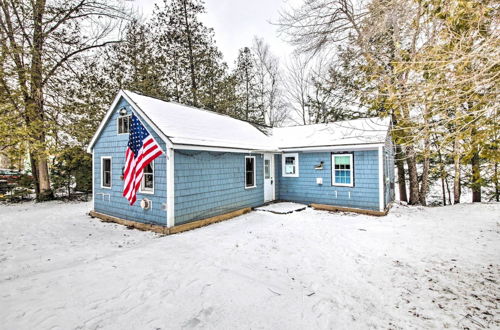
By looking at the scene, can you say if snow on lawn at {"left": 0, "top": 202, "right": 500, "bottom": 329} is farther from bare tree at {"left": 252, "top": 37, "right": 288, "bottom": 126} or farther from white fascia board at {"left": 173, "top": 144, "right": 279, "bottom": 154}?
bare tree at {"left": 252, "top": 37, "right": 288, "bottom": 126}

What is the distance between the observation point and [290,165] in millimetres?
11453

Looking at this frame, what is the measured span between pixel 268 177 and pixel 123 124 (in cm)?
648

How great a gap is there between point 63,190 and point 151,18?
13094 mm

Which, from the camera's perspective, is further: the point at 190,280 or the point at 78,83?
the point at 78,83

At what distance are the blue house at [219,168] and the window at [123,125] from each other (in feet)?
0.12

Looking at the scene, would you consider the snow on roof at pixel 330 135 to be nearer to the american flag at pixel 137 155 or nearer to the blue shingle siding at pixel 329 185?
the blue shingle siding at pixel 329 185

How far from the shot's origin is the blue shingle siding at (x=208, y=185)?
7.07 meters

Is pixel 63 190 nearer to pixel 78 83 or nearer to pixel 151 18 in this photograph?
pixel 78 83

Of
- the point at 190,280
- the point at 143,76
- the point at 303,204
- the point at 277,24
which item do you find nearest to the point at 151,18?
the point at 143,76

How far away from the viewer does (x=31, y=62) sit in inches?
437

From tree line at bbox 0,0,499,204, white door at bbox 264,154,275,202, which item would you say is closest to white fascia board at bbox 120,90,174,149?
tree line at bbox 0,0,499,204

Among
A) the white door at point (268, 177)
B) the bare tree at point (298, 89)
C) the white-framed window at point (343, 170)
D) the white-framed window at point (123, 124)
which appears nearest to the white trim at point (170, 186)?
the white-framed window at point (123, 124)

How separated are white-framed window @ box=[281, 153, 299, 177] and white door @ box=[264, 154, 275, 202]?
63 cm

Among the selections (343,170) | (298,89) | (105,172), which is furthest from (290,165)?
(298,89)
